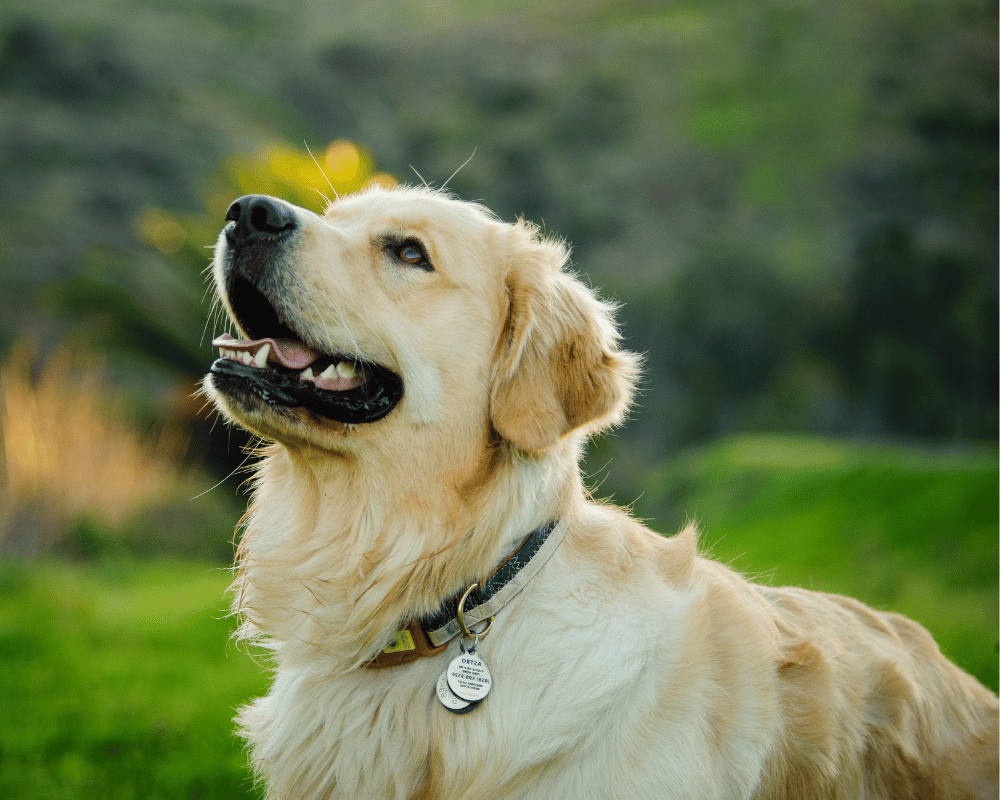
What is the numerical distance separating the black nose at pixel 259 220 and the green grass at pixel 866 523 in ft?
12.8

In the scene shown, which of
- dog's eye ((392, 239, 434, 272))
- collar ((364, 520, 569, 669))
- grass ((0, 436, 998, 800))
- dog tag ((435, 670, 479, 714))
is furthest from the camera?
grass ((0, 436, 998, 800))

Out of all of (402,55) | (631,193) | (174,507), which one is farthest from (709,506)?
(402,55)

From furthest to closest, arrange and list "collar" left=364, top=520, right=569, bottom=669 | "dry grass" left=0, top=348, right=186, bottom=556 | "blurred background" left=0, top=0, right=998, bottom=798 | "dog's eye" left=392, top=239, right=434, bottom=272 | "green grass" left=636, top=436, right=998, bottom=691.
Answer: "dry grass" left=0, top=348, right=186, bottom=556 → "green grass" left=636, top=436, right=998, bottom=691 → "blurred background" left=0, top=0, right=998, bottom=798 → "dog's eye" left=392, top=239, right=434, bottom=272 → "collar" left=364, top=520, right=569, bottom=669

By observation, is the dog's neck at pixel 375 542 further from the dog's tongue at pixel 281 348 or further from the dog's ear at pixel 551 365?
the dog's tongue at pixel 281 348

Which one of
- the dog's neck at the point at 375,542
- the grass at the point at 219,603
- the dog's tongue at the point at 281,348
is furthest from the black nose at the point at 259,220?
the grass at the point at 219,603

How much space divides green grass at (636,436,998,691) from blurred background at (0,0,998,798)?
0.04 meters

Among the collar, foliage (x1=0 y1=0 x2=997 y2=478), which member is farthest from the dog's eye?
foliage (x1=0 y1=0 x2=997 y2=478)

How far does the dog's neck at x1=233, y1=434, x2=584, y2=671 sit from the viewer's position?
85.2 inches

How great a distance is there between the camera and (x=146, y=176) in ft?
43.3

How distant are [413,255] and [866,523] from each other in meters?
7.10

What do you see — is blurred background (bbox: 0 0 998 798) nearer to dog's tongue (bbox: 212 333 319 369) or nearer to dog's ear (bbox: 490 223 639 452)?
dog's tongue (bbox: 212 333 319 369)

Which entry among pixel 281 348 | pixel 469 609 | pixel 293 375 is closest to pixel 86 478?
pixel 281 348

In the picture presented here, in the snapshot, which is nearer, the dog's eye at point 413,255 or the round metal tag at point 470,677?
the round metal tag at point 470,677

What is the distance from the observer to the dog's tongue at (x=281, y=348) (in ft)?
7.43
